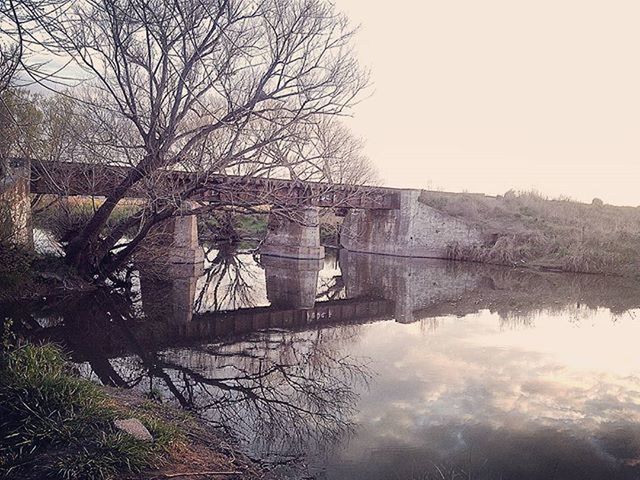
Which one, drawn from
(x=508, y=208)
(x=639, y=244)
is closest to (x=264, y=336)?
(x=639, y=244)

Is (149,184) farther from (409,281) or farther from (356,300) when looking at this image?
(409,281)

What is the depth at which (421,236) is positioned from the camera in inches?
1464

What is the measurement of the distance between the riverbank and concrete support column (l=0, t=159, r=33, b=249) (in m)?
9.51

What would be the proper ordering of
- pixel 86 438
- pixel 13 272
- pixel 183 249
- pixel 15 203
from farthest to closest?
pixel 183 249
pixel 15 203
pixel 13 272
pixel 86 438

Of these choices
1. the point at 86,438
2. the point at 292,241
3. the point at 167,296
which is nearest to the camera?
the point at 86,438

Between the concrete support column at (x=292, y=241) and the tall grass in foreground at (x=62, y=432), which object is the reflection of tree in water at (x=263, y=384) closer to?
the tall grass in foreground at (x=62, y=432)

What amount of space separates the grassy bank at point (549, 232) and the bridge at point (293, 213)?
2.00 meters

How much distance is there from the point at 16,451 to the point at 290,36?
1174 cm

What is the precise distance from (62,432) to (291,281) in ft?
63.9

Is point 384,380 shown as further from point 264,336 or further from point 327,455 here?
point 264,336

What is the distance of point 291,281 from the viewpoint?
80.4 ft

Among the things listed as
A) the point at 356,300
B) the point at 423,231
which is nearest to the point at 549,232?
the point at 423,231

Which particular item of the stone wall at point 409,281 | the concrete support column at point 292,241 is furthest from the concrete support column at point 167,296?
the concrete support column at point 292,241

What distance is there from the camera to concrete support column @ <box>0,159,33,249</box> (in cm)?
1448
